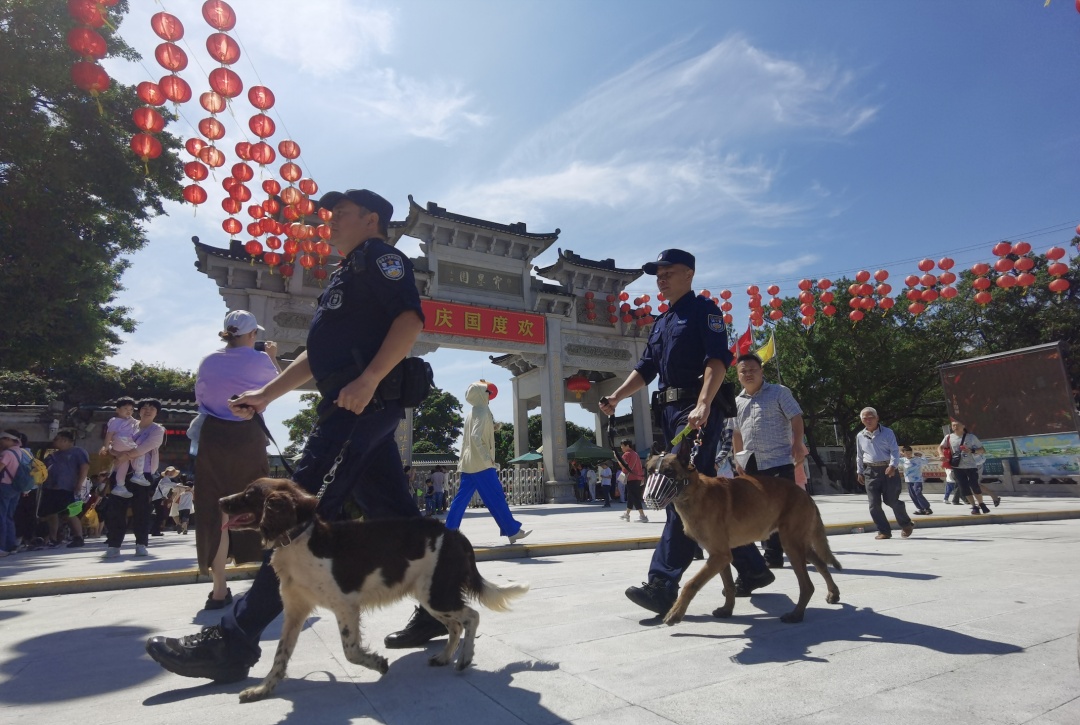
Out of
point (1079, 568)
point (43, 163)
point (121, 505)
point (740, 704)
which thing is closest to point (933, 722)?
point (740, 704)

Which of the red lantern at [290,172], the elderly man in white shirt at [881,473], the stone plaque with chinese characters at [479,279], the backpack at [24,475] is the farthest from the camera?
the stone plaque with chinese characters at [479,279]

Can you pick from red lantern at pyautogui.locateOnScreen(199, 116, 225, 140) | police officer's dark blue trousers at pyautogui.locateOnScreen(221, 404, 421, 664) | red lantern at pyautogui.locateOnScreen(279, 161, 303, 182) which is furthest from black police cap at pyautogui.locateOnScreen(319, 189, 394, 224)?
red lantern at pyautogui.locateOnScreen(279, 161, 303, 182)

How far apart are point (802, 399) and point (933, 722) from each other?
28229 mm

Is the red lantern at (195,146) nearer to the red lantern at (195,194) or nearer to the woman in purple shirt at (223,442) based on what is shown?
the red lantern at (195,194)

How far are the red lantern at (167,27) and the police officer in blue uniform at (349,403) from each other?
7.96m

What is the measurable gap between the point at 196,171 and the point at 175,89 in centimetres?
197

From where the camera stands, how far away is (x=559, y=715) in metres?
1.69

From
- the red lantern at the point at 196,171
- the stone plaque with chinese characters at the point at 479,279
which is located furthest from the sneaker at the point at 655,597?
the stone plaque with chinese characters at the point at 479,279

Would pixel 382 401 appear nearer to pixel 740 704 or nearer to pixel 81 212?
pixel 740 704

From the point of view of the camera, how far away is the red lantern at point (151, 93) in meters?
8.68

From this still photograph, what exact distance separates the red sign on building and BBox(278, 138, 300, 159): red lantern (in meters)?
8.60

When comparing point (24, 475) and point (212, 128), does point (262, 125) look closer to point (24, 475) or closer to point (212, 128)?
point (212, 128)

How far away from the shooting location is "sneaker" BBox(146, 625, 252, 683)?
2.00 m

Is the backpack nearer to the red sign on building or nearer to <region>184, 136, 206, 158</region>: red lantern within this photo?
<region>184, 136, 206, 158</region>: red lantern
